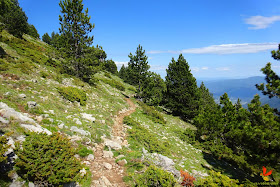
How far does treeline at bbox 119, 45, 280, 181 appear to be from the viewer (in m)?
8.83

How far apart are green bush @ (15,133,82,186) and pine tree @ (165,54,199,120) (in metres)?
25.0

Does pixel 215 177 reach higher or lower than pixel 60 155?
lower

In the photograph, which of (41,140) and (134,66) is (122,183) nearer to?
(41,140)

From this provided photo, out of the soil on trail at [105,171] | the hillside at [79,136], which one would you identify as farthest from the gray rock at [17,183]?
the soil on trail at [105,171]

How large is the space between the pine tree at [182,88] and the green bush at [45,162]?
2496 centimetres

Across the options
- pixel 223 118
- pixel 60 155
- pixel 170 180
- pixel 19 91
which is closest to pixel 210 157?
pixel 223 118

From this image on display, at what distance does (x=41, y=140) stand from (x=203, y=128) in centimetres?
1746

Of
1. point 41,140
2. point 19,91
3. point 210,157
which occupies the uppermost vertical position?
point 19,91

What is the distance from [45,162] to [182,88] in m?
26.2

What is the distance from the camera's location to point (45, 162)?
5.42 meters

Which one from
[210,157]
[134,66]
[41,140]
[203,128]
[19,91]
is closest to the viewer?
[41,140]

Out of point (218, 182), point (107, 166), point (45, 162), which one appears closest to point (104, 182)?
point (107, 166)

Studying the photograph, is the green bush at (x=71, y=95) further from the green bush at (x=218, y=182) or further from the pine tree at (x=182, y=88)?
the pine tree at (x=182, y=88)

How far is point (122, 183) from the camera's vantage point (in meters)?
7.43
